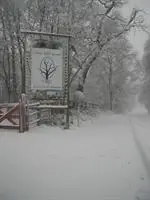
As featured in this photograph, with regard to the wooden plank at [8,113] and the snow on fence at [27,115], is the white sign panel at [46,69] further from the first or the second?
the wooden plank at [8,113]

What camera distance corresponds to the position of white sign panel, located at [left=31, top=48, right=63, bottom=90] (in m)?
11.8

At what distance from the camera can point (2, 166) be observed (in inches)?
235

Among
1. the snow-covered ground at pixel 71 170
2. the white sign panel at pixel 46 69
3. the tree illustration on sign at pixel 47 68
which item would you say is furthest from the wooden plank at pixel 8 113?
the snow-covered ground at pixel 71 170

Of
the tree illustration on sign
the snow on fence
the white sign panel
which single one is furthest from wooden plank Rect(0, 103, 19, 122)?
the tree illustration on sign

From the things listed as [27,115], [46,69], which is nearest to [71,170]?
[27,115]

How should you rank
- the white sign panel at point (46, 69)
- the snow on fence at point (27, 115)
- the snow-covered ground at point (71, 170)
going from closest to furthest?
the snow-covered ground at point (71, 170)
the snow on fence at point (27, 115)
the white sign panel at point (46, 69)

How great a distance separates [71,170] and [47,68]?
666 cm

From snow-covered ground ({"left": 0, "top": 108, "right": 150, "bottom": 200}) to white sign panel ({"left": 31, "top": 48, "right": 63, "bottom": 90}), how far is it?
3336mm

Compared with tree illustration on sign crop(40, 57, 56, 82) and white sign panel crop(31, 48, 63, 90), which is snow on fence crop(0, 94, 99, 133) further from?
tree illustration on sign crop(40, 57, 56, 82)

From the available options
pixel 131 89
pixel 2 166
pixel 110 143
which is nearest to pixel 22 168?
pixel 2 166

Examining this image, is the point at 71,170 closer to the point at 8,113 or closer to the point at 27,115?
the point at 27,115

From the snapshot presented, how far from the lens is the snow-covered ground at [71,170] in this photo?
4.54 metres

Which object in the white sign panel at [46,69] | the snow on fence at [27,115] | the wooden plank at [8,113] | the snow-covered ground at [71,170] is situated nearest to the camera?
the snow-covered ground at [71,170]

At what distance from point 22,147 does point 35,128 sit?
3766 mm
